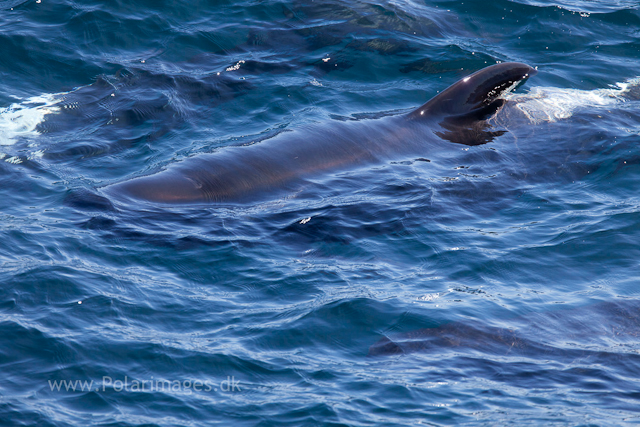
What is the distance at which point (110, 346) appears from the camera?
264 inches

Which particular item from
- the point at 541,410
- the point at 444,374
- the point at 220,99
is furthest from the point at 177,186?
the point at 541,410

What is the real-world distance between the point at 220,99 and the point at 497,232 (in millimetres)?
6060

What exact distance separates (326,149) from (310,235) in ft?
6.94

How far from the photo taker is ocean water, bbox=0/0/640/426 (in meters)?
6.33

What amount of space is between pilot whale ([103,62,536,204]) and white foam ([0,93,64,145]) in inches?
113

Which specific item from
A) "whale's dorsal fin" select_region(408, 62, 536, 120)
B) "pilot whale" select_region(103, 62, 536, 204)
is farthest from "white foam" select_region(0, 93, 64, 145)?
"whale's dorsal fin" select_region(408, 62, 536, 120)

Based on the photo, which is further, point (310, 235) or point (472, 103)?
point (472, 103)

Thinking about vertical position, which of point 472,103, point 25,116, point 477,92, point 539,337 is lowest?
point 539,337

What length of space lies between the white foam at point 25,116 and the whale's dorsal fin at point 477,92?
620 centimetres

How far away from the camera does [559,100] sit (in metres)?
13.6

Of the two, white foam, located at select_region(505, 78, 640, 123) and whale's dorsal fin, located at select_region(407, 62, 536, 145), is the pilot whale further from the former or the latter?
white foam, located at select_region(505, 78, 640, 123)

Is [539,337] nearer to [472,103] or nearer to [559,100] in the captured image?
[472,103]

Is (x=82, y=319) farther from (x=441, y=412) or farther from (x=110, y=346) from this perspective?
(x=441, y=412)

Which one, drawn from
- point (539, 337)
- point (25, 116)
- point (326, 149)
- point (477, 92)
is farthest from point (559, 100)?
point (25, 116)
